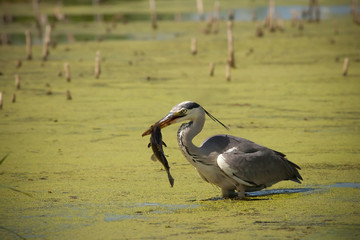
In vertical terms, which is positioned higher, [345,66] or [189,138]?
[189,138]

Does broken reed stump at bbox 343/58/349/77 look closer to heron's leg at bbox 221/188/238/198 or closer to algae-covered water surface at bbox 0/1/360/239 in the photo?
algae-covered water surface at bbox 0/1/360/239

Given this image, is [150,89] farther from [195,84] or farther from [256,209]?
[256,209]

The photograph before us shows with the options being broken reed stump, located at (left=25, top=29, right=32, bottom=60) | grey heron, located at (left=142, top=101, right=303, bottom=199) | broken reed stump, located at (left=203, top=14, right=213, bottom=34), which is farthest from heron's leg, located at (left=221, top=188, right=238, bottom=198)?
broken reed stump, located at (left=203, top=14, right=213, bottom=34)

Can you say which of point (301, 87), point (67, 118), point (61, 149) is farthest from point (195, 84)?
point (61, 149)

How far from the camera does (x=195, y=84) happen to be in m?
12.6


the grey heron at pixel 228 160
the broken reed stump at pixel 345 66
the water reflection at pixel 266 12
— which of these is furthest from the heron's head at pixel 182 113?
the water reflection at pixel 266 12

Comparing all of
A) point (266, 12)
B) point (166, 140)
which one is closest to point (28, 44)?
point (166, 140)

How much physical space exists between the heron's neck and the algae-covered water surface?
0.39 m

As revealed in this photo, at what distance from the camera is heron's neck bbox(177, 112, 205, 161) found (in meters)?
5.32

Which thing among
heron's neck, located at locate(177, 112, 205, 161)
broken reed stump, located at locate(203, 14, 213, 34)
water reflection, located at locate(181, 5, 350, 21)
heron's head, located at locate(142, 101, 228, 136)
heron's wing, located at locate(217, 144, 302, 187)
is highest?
heron's head, located at locate(142, 101, 228, 136)

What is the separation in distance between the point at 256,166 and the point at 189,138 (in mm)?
579

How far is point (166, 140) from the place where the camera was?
806 cm

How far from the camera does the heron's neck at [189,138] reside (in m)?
5.32

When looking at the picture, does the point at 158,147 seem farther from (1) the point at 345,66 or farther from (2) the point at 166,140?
(1) the point at 345,66
